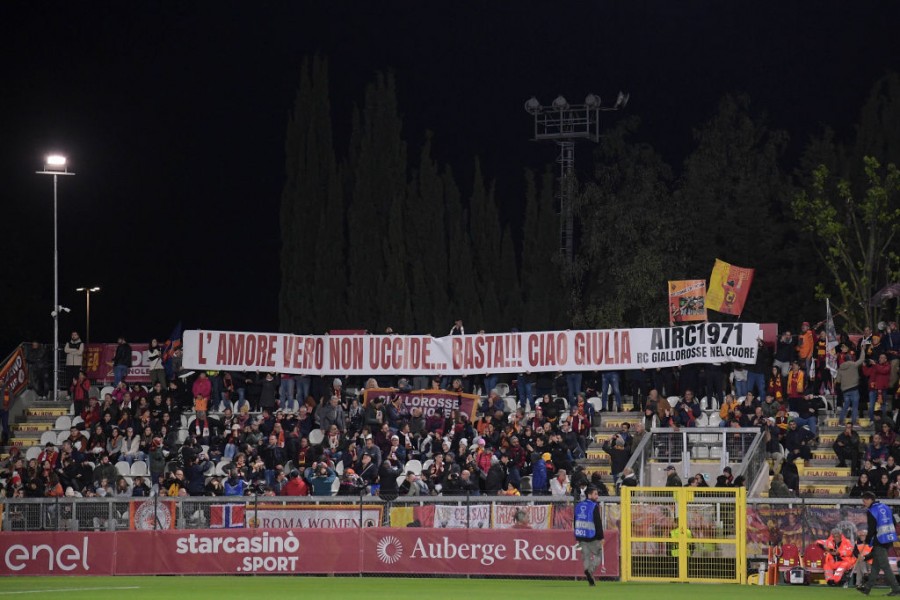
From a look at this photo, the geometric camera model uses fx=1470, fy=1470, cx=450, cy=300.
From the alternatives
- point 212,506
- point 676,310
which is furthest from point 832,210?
point 212,506

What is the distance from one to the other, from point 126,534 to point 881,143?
119ft

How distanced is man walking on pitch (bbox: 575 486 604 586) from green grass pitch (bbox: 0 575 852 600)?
424 millimetres

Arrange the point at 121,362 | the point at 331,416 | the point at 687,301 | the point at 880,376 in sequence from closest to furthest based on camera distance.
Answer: the point at 880,376
the point at 331,416
the point at 687,301
the point at 121,362

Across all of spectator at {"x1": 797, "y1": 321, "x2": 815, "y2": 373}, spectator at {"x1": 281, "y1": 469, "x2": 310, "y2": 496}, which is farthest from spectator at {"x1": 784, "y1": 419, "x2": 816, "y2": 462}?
spectator at {"x1": 281, "y1": 469, "x2": 310, "y2": 496}

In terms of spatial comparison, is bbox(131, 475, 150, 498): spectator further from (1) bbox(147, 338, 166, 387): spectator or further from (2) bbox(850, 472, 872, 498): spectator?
(2) bbox(850, 472, 872, 498): spectator

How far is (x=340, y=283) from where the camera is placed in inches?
2160

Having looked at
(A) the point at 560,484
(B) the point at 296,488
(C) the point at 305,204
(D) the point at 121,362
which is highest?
(C) the point at 305,204

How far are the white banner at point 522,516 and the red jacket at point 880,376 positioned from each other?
34.2ft

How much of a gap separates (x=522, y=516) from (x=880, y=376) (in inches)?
426

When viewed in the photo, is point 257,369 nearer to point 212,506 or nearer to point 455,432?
point 455,432

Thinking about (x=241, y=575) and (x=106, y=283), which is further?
(x=106, y=283)

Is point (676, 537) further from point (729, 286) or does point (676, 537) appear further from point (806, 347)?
point (729, 286)

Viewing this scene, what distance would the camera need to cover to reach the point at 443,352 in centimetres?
3944

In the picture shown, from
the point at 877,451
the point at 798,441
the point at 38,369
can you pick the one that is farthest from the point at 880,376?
the point at 38,369
